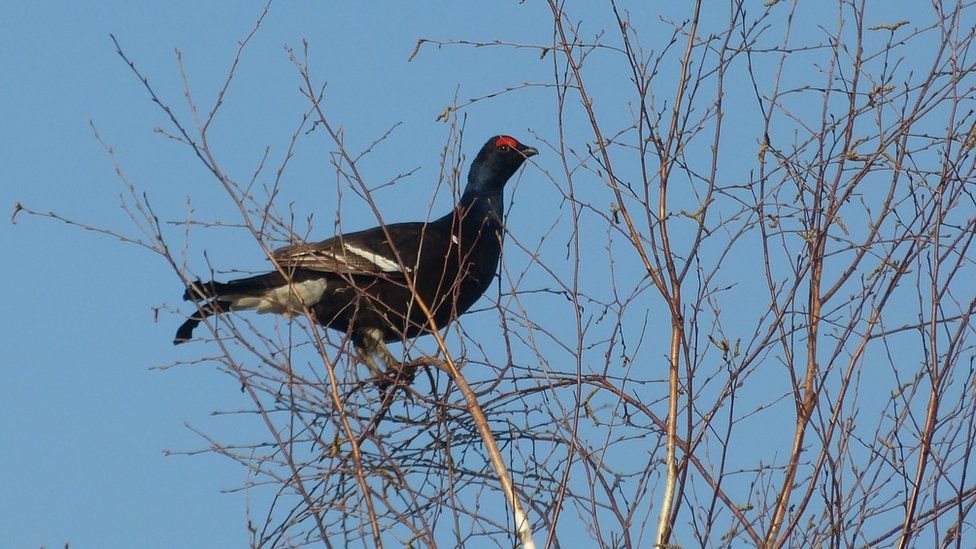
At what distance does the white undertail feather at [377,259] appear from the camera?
5.85 meters

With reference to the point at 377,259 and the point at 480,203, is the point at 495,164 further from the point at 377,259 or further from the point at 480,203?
the point at 377,259

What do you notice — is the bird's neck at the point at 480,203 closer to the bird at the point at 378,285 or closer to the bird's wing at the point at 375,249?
the bird at the point at 378,285

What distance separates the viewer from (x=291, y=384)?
342 cm

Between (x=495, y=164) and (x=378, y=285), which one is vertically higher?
(x=495, y=164)

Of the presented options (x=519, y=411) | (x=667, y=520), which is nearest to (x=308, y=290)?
(x=519, y=411)

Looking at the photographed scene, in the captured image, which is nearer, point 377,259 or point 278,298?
point 377,259

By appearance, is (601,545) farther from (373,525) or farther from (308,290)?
(308,290)

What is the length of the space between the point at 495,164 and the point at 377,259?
1.56 metres

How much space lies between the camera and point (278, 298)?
6039mm

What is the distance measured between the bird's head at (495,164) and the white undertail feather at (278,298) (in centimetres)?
150

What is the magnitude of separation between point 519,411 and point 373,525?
976 mm

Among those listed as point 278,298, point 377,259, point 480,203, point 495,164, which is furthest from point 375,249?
point 495,164

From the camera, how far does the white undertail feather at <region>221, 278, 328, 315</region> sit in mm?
6035

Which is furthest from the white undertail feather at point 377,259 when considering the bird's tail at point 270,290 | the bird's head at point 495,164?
the bird's head at point 495,164
